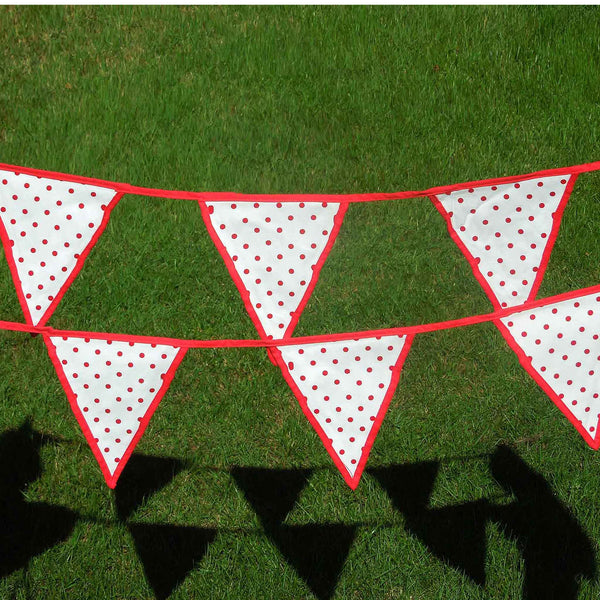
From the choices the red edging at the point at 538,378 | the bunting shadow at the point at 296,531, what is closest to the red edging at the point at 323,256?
the red edging at the point at 538,378

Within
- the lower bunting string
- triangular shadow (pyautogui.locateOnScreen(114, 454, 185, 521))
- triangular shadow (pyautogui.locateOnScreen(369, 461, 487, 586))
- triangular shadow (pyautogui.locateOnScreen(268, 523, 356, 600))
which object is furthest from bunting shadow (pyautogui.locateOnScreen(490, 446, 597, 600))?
triangular shadow (pyautogui.locateOnScreen(114, 454, 185, 521))

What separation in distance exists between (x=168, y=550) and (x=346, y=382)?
156 cm

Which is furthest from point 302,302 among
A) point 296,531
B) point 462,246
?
point 296,531

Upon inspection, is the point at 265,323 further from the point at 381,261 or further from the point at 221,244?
the point at 381,261

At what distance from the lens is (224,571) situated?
3.83m

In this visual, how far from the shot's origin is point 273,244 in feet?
9.59

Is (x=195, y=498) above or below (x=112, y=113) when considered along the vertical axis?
below

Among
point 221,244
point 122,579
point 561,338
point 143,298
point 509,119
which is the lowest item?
point 122,579

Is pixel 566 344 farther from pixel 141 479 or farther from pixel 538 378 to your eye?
pixel 141 479

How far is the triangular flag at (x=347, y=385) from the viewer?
2832 mm

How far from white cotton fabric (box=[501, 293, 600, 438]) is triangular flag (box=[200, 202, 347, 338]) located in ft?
2.31

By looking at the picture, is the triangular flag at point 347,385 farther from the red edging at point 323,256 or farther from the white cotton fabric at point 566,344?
the white cotton fabric at point 566,344

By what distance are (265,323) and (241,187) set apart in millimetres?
2343

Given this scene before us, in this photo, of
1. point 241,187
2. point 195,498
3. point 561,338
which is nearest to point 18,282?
point 195,498
